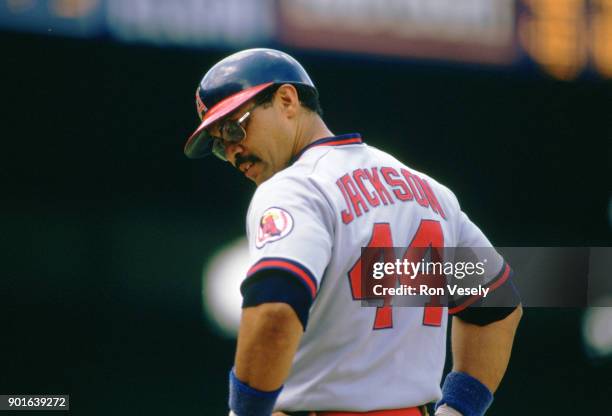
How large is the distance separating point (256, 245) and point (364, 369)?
1.16 ft

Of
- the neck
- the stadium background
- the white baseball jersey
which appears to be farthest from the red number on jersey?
the stadium background

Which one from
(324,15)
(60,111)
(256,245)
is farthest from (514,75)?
(256,245)

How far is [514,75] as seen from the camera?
4.97 m

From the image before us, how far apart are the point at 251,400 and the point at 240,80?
766mm

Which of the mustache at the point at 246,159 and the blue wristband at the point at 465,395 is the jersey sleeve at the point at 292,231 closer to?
the mustache at the point at 246,159

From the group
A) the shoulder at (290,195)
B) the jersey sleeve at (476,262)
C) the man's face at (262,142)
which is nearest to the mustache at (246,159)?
the man's face at (262,142)

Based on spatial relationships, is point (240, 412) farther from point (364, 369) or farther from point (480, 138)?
point (480, 138)

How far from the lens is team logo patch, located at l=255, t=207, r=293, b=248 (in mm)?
1765

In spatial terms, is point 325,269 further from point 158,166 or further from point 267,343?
point 158,166

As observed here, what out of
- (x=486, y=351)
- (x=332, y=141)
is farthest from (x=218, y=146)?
(x=486, y=351)

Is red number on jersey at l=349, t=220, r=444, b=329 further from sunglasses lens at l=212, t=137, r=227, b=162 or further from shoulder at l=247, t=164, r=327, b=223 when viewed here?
sunglasses lens at l=212, t=137, r=227, b=162

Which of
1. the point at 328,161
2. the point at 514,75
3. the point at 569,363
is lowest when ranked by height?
the point at 569,363

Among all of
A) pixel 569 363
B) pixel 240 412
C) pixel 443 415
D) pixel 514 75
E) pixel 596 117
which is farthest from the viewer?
pixel 569 363

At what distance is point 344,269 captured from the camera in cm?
188
